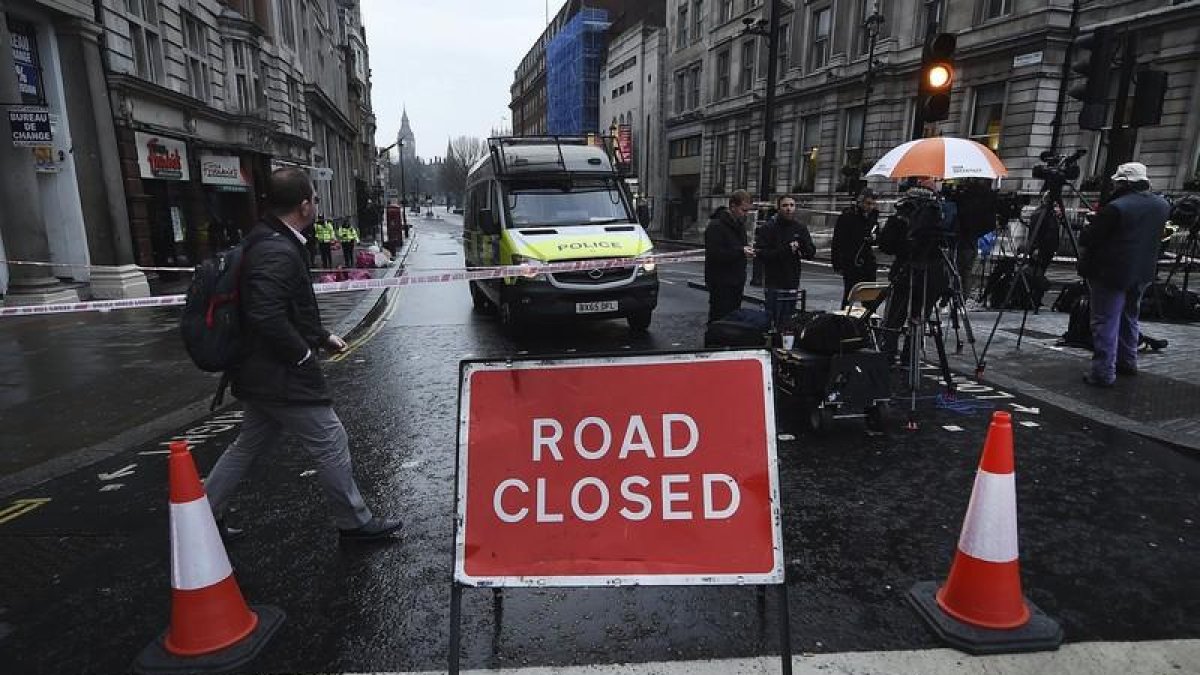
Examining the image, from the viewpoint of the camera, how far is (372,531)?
3.62m

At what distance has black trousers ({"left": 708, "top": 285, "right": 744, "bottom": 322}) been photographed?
308 inches

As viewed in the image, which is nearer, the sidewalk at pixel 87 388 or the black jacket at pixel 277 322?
the black jacket at pixel 277 322

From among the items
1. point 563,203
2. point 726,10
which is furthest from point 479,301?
point 726,10

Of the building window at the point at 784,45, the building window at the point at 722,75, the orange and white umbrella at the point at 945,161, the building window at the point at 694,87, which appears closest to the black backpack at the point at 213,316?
the orange and white umbrella at the point at 945,161

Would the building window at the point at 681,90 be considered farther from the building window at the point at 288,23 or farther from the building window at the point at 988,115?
the building window at the point at 288,23

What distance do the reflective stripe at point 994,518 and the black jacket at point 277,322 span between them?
3107 mm

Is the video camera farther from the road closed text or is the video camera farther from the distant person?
the road closed text

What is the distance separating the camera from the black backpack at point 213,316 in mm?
3104

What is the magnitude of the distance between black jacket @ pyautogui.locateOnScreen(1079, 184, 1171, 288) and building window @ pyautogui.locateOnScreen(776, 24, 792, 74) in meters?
32.4

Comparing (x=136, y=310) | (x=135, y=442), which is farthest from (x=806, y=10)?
(x=135, y=442)

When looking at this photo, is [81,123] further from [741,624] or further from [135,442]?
A: [741,624]

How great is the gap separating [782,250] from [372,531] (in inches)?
224

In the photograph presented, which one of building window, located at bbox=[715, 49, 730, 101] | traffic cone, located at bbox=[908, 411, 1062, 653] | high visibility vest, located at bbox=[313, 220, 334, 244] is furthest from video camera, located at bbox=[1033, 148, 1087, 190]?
building window, located at bbox=[715, 49, 730, 101]

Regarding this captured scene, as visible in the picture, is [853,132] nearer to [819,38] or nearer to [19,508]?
[819,38]
